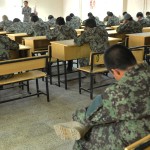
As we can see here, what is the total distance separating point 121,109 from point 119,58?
0.33m

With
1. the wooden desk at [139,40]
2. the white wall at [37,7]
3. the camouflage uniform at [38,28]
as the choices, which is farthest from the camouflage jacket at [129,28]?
the white wall at [37,7]

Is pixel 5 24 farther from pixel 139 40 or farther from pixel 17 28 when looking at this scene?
pixel 139 40

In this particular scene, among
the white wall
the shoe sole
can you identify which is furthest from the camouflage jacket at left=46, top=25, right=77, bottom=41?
the white wall

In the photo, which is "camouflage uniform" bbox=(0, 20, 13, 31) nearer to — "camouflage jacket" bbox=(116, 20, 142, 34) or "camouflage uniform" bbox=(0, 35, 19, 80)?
"camouflage jacket" bbox=(116, 20, 142, 34)

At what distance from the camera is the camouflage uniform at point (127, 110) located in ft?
4.84

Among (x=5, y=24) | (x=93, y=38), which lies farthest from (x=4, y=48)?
(x=5, y=24)

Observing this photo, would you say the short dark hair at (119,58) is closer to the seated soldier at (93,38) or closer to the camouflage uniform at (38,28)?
the seated soldier at (93,38)

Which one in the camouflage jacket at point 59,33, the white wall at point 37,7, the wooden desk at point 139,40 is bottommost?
the wooden desk at point 139,40

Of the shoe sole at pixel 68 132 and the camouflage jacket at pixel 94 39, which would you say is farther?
the camouflage jacket at pixel 94 39

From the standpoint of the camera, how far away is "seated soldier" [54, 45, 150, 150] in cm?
148

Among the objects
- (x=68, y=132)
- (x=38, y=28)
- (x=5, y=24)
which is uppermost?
(x=5, y=24)

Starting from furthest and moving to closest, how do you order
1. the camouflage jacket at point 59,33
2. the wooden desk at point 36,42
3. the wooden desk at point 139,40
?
the camouflage jacket at point 59,33 < the wooden desk at point 139,40 < the wooden desk at point 36,42

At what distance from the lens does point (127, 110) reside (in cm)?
147

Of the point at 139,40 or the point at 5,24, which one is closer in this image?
the point at 139,40
